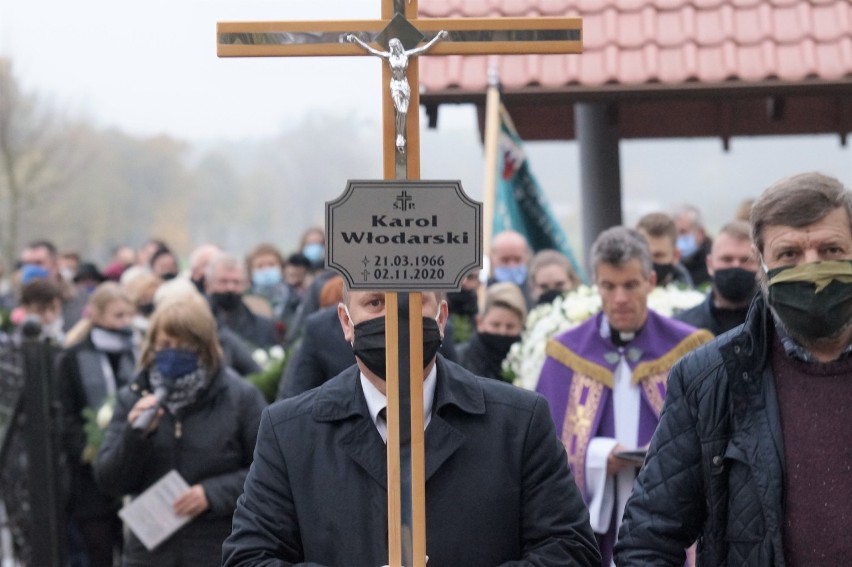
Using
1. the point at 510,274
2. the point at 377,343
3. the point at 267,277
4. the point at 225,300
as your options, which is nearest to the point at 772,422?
the point at 377,343

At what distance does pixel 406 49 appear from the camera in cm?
371

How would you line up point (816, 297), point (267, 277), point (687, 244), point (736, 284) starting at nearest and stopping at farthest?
point (816, 297), point (736, 284), point (687, 244), point (267, 277)

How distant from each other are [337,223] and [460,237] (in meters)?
0.29

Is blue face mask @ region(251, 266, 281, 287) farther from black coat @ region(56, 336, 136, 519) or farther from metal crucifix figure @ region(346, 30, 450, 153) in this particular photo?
metal crucifix figure @ region(346, 30, 450, 153)

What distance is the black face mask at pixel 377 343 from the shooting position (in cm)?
376

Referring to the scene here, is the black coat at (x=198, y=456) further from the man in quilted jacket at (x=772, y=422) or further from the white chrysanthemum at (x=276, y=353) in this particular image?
the man in quilted jacket at (x=772, y=422)

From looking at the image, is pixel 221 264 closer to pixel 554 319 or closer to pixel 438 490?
pixel 554 319

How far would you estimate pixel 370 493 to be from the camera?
380 cm

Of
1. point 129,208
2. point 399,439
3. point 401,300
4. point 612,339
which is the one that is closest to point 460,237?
point 401,300

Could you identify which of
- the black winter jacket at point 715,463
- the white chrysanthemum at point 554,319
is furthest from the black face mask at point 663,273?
the black winter jacket at point 715,463

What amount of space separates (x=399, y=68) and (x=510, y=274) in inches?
266

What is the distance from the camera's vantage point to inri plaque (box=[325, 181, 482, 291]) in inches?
139

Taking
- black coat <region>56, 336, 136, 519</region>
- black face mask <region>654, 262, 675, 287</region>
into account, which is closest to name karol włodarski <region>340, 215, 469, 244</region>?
black face mask <region>654, 262, 675, 287</region>

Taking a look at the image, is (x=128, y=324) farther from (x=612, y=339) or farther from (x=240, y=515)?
(x=240, y=515)
